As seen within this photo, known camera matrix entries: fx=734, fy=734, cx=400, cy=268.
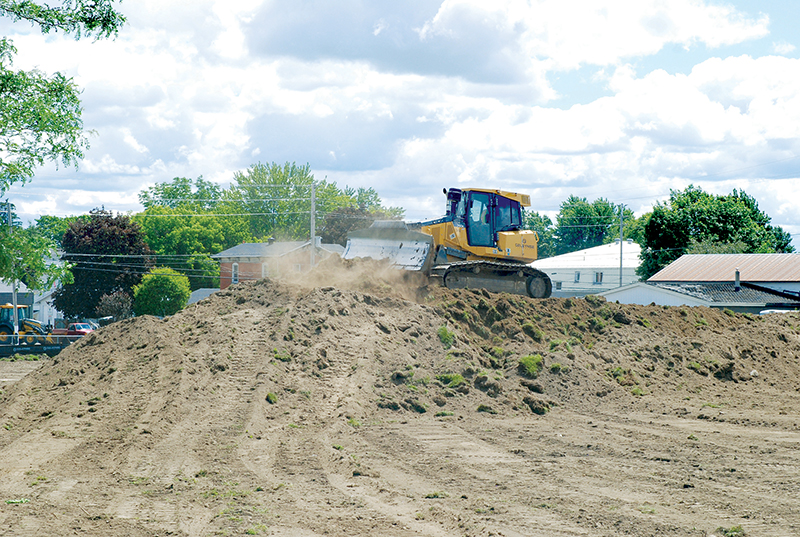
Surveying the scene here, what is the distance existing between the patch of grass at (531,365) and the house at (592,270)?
170 feet

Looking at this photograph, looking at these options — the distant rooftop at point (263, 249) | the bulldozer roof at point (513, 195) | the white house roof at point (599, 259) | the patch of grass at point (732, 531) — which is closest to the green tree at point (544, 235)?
the white house roof at point (599, 259)

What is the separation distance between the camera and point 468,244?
20.9 metres

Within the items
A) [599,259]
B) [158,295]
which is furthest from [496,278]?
[599,259]

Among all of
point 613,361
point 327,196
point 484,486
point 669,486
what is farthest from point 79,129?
point 327,196

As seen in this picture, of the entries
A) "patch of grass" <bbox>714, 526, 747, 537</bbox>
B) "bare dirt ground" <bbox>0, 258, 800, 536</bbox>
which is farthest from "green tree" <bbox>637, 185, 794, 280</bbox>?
"patch of grass" <bbox>714, 526, 747, 537</bbox>

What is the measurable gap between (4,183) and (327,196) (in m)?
70.8

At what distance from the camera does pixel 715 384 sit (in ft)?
60.1

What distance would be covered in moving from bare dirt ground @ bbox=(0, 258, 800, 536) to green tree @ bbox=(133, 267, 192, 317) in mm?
39985

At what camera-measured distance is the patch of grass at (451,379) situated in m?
14.7

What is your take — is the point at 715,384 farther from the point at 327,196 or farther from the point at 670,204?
the point at 327,196

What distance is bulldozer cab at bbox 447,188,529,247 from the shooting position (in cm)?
2106

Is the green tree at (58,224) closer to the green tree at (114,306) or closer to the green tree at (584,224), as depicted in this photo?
the green tree at (114,306)

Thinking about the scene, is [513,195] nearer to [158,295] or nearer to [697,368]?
[697,368]

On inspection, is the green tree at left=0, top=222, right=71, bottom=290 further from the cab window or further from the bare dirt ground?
the cab window
